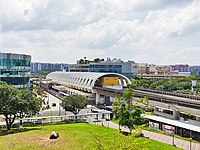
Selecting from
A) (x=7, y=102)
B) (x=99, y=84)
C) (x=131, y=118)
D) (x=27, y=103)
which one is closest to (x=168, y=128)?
(x=131, y=118)

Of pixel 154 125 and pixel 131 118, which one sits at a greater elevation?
pixel 131 118

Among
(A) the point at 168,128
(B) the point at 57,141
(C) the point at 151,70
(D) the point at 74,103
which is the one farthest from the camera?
(C) the point at 151,70

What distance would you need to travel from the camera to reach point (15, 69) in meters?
61.0

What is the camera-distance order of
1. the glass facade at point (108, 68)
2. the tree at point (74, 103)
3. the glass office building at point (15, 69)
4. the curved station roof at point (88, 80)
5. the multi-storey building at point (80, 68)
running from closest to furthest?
the tree at point (74, 103) → the glass office building at point (15, 69) → the curved station roof at point (88, 80) → the glass facade at point (108, 68) → the multi-storey building at point (80, 68)

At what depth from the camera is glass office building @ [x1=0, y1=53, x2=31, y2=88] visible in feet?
193

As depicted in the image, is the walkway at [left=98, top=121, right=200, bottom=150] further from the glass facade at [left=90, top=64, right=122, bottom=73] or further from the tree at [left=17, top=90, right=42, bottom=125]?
the glass facade at [left=90, top=64, right=122, bottom=73]

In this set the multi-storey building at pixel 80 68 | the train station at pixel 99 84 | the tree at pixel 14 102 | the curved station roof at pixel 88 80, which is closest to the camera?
the tree at pixel 14 102

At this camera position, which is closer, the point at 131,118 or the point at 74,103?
the point at 131,118

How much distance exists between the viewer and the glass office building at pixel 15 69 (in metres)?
58.8

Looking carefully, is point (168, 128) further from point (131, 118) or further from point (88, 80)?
point (88, 80)

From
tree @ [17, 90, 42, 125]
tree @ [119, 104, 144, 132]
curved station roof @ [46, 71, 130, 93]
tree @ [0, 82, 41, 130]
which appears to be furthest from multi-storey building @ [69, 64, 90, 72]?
tree @ [119, 104, 144, 132]

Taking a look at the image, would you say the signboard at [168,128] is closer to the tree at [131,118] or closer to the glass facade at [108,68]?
the tree at [131,118]

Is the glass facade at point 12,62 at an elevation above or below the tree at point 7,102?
above

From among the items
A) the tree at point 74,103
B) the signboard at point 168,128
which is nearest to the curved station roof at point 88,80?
the tree at point 74,103
